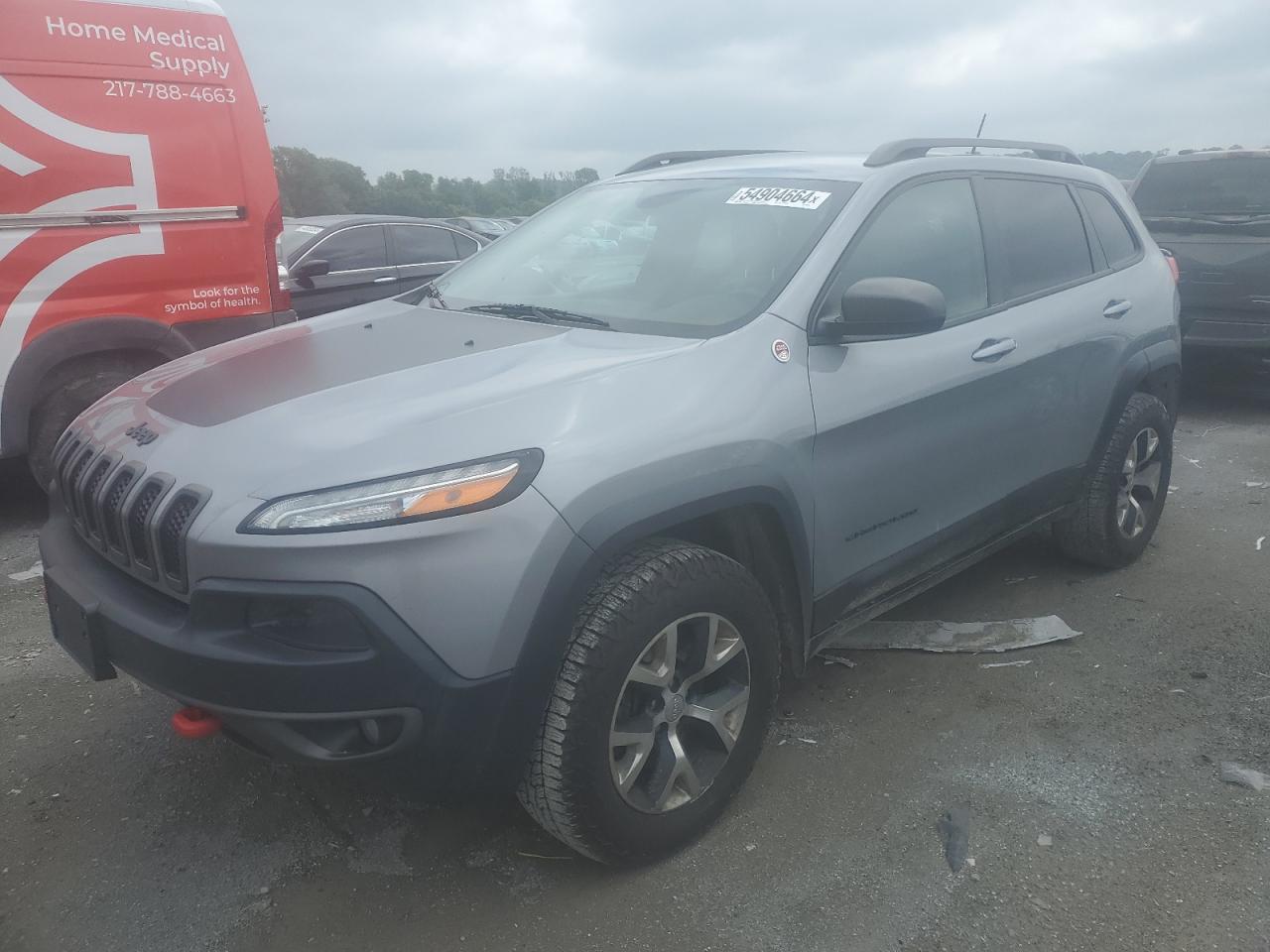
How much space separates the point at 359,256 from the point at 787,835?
21.2ft

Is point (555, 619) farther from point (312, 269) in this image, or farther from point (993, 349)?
point (312, 269)

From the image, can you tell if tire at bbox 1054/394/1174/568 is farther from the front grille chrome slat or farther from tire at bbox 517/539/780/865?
the front grille chrome slat

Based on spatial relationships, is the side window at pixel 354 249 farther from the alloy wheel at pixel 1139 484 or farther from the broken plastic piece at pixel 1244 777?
the broken plastic piece at pixel 1244 777

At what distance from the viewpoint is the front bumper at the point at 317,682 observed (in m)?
1.96

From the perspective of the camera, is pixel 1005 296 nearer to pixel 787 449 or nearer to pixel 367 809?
pixel 787 449

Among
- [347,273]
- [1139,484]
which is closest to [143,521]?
[1139,484]

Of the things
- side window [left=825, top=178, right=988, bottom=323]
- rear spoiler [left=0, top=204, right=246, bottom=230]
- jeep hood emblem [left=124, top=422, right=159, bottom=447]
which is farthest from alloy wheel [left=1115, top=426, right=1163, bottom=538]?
rear spoiler [left=0, top=204, right=246, bottom=230]

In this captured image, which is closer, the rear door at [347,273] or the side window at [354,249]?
the rear door at [347,273]

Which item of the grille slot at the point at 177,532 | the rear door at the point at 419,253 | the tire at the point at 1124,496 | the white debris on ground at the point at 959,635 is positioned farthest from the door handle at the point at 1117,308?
the rear door at the point at 419,253

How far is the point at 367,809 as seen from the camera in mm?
2732

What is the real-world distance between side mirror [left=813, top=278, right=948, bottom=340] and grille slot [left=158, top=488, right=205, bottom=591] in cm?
160

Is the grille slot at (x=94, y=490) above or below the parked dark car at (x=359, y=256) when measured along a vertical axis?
below

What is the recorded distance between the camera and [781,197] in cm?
307

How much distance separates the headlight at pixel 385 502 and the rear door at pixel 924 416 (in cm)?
100
